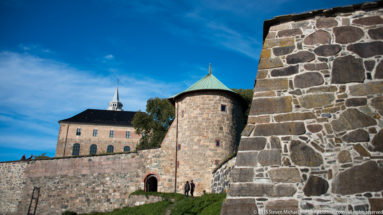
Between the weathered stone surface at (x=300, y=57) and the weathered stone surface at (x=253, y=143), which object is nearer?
the weathered stone surface at (x=253, y=143)

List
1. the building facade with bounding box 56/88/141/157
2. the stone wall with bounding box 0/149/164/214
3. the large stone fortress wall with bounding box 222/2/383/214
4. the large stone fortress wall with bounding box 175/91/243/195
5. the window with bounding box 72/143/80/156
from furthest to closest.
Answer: the building facade with bounding box 56/88/141/157, the window with bounding box 72/143/80/156, the stone wall with bounding box 0/149/164/214, the large stone fortress wall with bounding box 175/91/243/195, the large stone fortress wall with bounding box 222/2/383/214

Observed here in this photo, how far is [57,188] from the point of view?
69.7 feet

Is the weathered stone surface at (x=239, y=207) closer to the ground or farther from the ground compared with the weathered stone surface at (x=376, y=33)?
closer to the ground

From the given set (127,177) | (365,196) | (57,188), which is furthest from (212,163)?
(365,196)

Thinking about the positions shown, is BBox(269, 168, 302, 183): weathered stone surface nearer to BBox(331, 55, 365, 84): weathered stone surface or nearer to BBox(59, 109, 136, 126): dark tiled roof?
BBox(331, 55, 365, 84): weathered stone surface

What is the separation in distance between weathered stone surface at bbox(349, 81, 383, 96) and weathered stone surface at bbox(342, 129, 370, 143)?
0.76m

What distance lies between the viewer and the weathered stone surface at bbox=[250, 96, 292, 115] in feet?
18.6

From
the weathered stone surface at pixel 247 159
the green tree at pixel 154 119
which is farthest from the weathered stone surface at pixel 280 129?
the green tree at pixel 154 119

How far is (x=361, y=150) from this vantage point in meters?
5.04

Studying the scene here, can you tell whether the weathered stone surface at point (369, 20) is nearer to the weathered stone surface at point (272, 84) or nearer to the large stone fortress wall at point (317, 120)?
the large stone fortress wall at point (317, 120)

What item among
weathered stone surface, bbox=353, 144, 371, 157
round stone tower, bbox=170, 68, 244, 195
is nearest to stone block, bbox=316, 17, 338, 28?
weathered stone surface, bbox=353, 144, 371, 157

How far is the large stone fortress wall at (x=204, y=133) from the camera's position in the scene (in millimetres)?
19297

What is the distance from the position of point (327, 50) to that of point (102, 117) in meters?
50.4

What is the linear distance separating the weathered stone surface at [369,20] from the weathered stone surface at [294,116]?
2344mm
